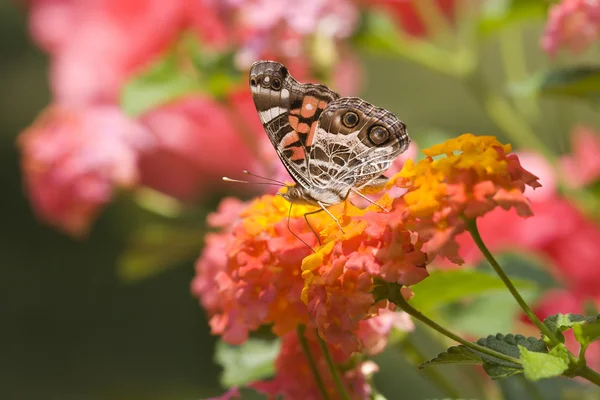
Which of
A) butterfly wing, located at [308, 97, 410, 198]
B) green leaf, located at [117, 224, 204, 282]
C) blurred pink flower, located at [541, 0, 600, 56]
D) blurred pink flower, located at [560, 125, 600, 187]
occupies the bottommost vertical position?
butterfly wing, located at [308, 97, 410, 198]

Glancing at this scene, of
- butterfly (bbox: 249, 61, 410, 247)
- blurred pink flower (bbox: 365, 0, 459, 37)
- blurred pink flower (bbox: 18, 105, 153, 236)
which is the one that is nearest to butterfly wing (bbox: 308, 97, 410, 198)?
butterfly (bbox: 249, 61, 410, 247)

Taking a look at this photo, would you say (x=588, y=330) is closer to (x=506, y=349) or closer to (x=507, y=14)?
(x=506, y=349)

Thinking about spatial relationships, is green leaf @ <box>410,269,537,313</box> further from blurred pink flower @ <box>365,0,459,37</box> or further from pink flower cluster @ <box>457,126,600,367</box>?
blurred pink flower @ <box>365,0,459,37</box>

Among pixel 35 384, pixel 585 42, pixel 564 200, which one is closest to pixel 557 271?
pixel 564 200

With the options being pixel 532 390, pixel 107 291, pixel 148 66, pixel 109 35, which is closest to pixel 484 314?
pixel 532 390

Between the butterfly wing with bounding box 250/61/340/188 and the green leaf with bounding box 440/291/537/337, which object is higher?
the butterfly wing with bounding box 250/61/340/188

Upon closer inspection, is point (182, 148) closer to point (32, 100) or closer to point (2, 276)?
point (2, 276)

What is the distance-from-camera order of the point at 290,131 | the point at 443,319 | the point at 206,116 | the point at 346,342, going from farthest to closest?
the point at 206,116 → the point at 443,319 → the point at 290,131 → the point at 346,342
